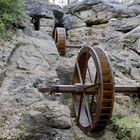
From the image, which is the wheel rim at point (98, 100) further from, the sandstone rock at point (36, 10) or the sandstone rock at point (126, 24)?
the sandstone rock at point (126, 24)

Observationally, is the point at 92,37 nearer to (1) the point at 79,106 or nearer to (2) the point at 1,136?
(1) the point at 79,106

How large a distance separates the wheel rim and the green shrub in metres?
2.72

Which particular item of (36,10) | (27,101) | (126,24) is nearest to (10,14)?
(27,101)

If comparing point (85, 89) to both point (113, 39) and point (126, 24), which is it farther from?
point (126, 24)

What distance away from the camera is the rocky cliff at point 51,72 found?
762 cm

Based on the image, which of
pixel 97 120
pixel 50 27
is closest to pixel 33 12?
pixel 50 27

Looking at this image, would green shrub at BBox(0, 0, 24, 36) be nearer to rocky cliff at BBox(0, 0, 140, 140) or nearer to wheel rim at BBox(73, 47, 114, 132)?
rocky cliff at BBox(0, 0, 140, 140)

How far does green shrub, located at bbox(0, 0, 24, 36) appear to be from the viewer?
11.6m

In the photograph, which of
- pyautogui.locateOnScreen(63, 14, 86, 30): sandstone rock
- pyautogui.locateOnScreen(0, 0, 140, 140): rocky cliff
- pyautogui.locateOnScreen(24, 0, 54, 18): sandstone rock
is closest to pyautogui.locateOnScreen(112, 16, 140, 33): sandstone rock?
pyautogui.locateOnScreen(0, 0, 140, 140): rocky cliff

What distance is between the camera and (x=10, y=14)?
12.6m

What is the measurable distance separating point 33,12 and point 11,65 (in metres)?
8.40

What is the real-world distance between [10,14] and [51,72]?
3.25 metres

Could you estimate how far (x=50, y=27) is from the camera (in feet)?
61.0

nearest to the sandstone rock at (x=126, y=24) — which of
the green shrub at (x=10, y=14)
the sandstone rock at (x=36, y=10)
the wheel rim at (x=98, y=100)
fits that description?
the sandstone rock at (x=36, y=10)
